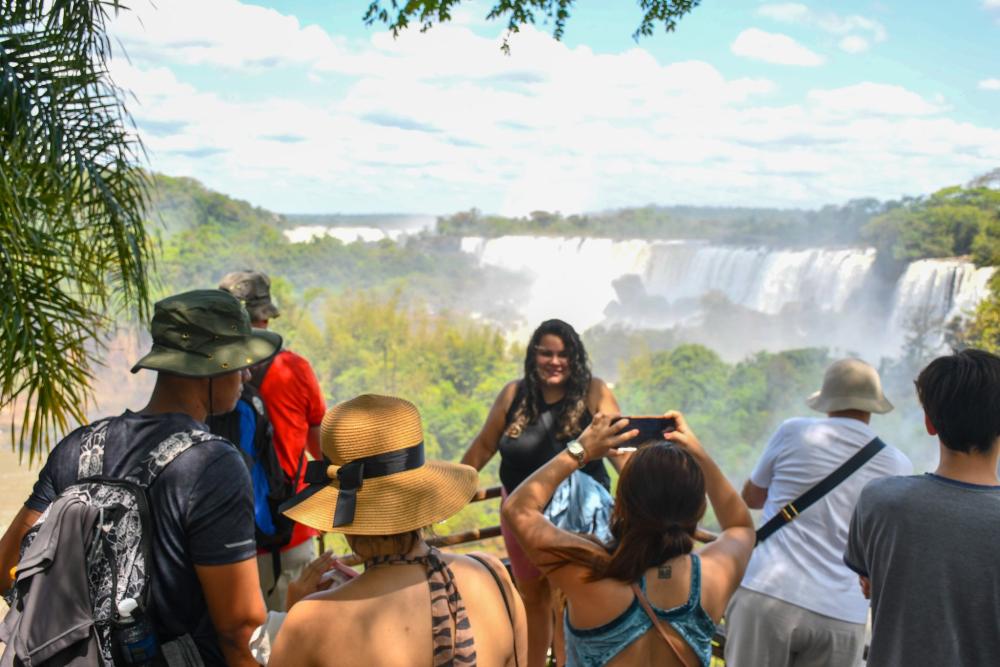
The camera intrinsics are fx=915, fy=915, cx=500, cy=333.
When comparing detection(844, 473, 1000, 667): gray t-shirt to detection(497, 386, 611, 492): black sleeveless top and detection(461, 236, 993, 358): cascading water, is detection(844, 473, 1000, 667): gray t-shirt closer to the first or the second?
detection(497, 386, 611, 492): black sleeveless top

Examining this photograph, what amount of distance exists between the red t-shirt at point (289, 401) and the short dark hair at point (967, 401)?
223 centimetres

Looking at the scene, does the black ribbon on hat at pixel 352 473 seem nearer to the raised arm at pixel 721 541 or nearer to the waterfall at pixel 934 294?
the raised arm at pixel 721 541

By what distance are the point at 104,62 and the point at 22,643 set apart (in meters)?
3.71

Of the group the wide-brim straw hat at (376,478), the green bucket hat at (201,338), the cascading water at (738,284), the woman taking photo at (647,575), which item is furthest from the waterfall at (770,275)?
the wide-brim straw hat at (376,478)

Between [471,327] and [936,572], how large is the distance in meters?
36.8

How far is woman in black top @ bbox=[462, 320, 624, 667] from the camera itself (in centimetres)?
344

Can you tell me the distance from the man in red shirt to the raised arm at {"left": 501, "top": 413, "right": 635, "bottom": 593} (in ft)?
4.53

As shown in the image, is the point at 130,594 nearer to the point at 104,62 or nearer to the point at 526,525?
the point at 526,525

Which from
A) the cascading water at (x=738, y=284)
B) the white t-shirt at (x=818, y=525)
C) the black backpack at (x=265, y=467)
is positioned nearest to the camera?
the white t-shirt at (x=818, y=525)

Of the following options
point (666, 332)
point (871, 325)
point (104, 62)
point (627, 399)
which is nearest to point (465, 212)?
point (666, 332)

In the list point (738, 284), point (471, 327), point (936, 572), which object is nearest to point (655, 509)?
point (936, 572)

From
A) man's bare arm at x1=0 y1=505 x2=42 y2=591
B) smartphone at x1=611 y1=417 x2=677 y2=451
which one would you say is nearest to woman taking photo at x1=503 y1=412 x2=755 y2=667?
smartphone at x1=611 y1=417 x2=677 y2=451

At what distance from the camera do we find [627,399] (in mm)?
32312

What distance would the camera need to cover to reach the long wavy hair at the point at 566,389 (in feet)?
11.6
